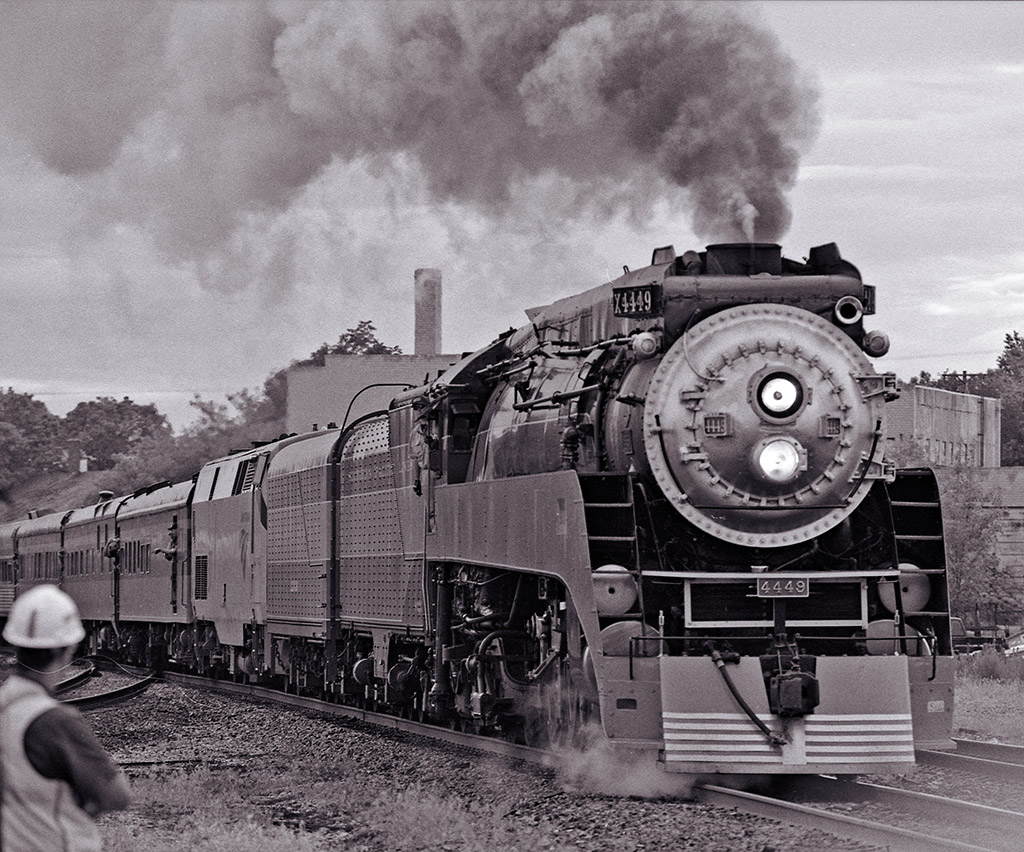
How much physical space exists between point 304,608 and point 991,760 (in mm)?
8399

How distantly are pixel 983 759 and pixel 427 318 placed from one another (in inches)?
1476

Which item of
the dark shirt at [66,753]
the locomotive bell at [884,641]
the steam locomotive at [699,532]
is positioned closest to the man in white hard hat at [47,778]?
the dark shirt at [66,753]

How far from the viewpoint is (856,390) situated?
34.6 ft

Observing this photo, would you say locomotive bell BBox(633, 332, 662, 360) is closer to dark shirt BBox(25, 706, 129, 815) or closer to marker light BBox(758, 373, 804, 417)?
marker light BBox(758, 373, 804, 417)

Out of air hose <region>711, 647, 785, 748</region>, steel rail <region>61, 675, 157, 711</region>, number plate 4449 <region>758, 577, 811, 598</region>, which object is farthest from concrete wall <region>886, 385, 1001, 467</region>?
air hose <region>711, 647, 785, 748</region>

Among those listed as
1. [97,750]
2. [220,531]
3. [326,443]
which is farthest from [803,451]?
[220,531]

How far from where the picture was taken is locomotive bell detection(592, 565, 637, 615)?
1024 centimetres

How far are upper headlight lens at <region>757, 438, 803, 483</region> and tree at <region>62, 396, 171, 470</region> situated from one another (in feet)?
319

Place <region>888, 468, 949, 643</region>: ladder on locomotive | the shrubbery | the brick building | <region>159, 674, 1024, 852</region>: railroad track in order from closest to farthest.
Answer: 1. <region>159, 674, 1024, 852</region>: railroad track
2. <region>888, 468, 949, 643</region>: ladder on locomotive
3. the shrubbery
4. the brick building

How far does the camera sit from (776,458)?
406 inches

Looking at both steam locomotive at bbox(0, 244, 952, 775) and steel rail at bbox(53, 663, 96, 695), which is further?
steel rail at bbox(53, 663, 96, 695)

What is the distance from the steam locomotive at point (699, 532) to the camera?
9992mm

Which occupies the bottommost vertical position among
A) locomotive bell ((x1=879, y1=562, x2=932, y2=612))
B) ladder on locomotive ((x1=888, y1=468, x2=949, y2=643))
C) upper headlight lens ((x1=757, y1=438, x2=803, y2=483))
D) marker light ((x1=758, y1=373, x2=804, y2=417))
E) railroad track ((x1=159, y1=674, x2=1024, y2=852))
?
railroad track ((x1=159, y1=674, x2=1024, y2=852))

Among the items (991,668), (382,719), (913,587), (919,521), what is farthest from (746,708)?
(991,668)
